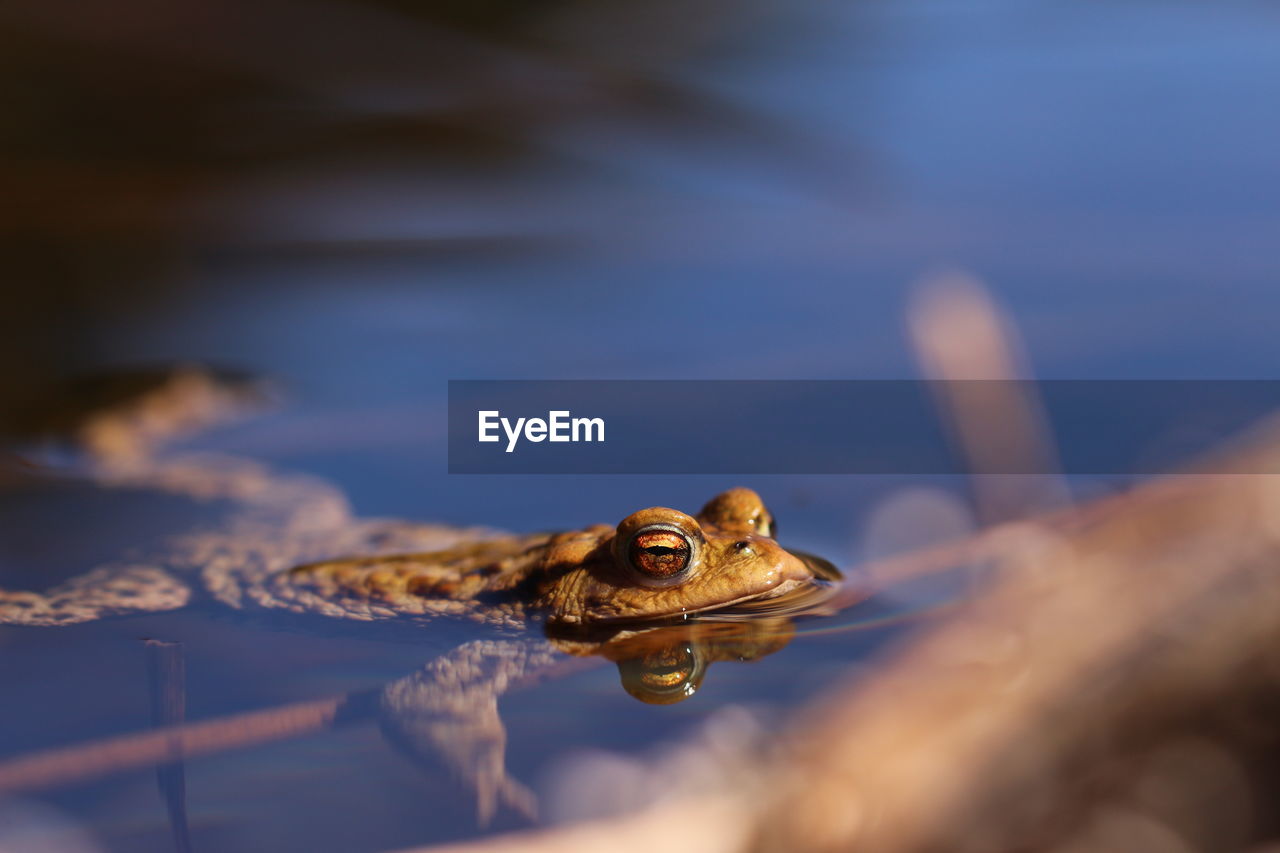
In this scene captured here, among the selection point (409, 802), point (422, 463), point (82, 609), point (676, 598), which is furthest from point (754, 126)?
point (409, 802)

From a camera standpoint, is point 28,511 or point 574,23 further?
point 574,23

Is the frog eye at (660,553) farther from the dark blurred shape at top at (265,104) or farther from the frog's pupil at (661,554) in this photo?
the dark blurred shape at top at (265,104)

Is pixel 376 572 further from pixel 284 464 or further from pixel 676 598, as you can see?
pixel 284 464

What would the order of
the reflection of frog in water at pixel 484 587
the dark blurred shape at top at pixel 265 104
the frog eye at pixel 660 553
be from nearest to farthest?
the reflection of frog in water at pixel 484 587 → the frog eye at pixel 660 553 → the dark blurred shape at top at pixel 265 104

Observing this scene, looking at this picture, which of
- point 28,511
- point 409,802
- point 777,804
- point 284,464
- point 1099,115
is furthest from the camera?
point 1099,115

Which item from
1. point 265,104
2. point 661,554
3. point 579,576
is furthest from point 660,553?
point 265,104

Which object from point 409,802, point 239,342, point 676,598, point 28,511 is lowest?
point 409,802

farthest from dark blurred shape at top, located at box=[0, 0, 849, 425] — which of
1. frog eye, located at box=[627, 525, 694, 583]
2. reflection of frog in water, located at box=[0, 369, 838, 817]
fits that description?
frog eye, located at box=[627, 525, 694, 583]

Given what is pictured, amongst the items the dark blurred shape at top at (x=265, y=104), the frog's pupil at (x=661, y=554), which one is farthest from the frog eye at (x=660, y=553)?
the dark blurred shape at top at (x=265, y=104)

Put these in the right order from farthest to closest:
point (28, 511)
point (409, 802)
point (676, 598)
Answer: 1. point (28, 511)
2. point (676, 598)
3. point (409, 802)
